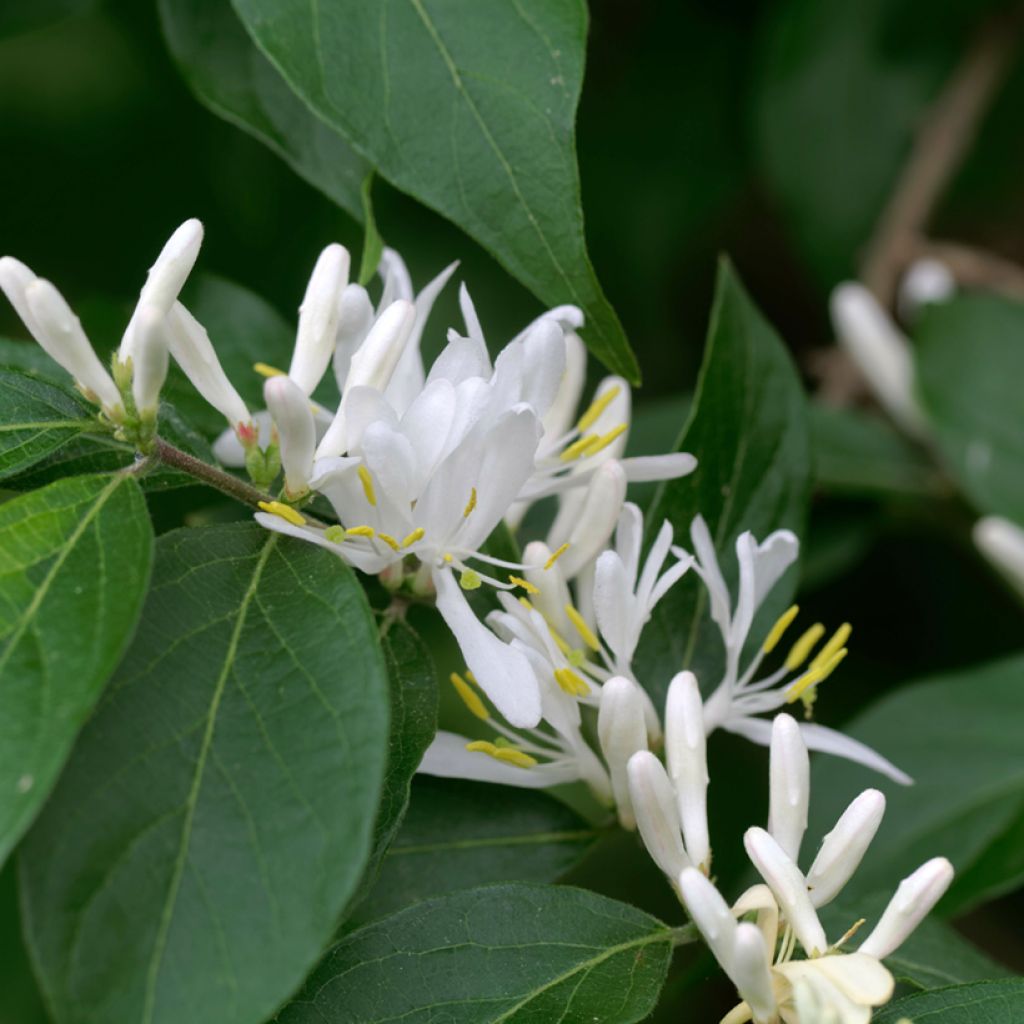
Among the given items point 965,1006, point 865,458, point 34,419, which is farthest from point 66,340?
point 865,458

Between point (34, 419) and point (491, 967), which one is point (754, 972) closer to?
point (491, 967)

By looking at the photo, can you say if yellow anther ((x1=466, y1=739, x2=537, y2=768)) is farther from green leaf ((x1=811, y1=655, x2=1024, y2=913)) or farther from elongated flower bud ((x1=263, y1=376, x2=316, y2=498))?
green leaf ((x1=811, y1=655, x2=1024, y2=913))

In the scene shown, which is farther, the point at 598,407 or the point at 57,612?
the point at 598,407

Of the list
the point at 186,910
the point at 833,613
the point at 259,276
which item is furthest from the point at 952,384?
the point at 186,910

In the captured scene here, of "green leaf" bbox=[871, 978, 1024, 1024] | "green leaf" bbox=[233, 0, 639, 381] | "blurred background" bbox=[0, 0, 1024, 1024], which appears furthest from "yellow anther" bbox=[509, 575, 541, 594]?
"blurred background" bbox=[0, 0, 1024, 1024]

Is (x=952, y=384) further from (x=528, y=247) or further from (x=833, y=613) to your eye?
(x=528, y=247)

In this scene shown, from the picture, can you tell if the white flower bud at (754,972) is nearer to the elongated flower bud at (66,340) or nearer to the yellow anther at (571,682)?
the yellow anther at (571,682)
